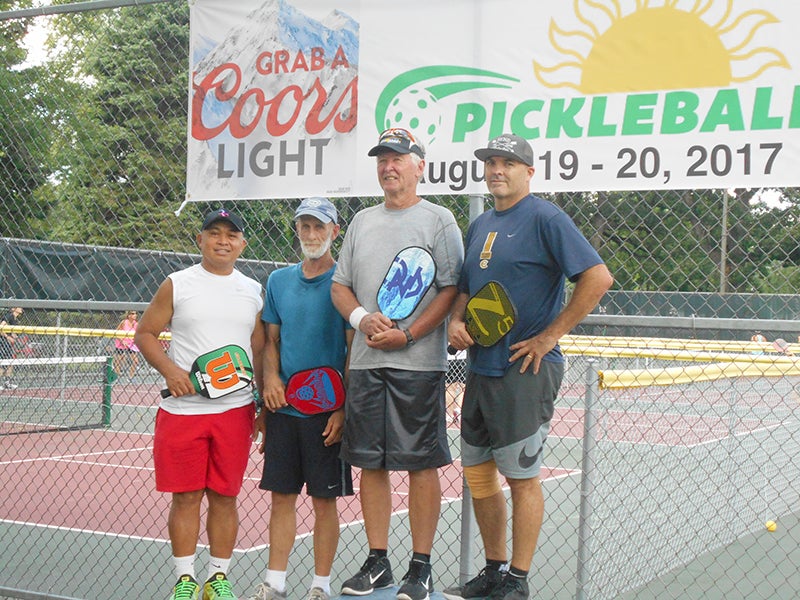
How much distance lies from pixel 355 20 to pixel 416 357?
6.35 ft

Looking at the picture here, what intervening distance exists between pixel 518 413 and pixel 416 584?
826 mm

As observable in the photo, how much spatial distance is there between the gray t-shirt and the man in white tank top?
0.70 m

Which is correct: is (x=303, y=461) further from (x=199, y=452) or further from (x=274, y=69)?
(x=274, y=69)

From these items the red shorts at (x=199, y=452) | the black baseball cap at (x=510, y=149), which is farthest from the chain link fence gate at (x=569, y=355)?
the red shorts at (x=199, y=452)

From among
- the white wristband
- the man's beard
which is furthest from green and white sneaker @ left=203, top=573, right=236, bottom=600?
the man's beard

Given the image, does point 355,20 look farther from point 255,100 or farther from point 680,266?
point 680,266

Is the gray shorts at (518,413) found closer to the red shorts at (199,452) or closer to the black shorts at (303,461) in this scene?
the black shorts at (303,461)

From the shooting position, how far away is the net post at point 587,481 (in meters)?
4.48

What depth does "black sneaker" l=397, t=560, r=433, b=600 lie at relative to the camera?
12.5 feet

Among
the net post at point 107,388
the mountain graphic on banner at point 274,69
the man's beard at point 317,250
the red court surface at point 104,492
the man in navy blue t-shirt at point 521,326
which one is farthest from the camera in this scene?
the net post at point 107,388

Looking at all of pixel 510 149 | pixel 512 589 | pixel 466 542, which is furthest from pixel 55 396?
pixel 510 149

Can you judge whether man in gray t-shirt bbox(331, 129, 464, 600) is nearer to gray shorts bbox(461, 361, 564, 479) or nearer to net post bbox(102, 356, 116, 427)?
gray shorts bbox(461, 361, 564, 479)

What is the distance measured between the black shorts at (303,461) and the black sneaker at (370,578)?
1.17 feet

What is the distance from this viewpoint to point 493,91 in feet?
14.9
